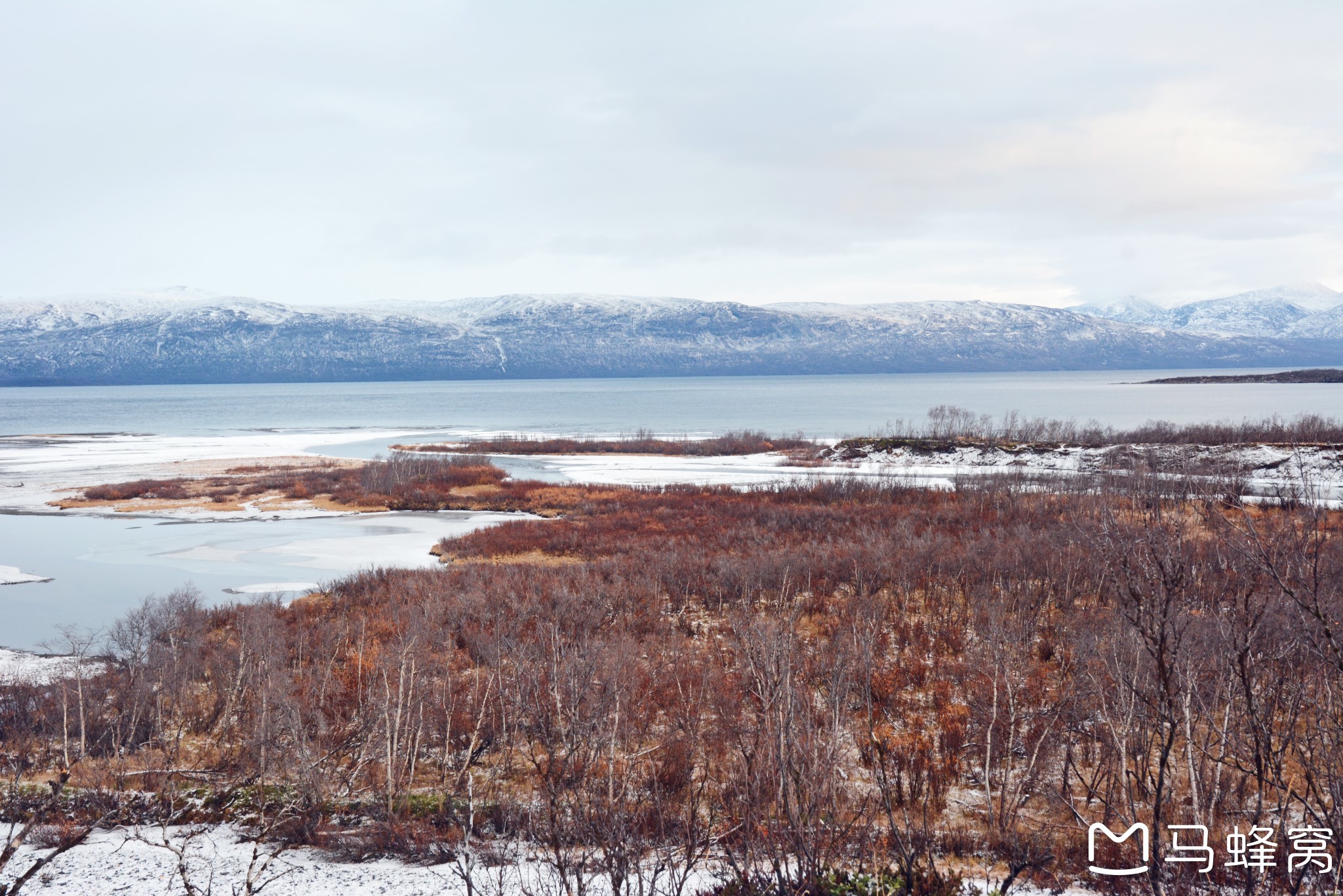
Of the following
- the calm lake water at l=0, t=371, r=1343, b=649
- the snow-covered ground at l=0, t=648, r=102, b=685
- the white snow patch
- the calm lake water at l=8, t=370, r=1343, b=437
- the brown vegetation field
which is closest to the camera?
the brown vegetation field

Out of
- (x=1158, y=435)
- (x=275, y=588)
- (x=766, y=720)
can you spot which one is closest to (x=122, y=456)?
(x=275, y=588)

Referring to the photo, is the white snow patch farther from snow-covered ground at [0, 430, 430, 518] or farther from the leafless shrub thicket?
the leafless shrub thicket

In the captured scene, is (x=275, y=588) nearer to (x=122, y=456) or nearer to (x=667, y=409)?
(x=122, y=456)

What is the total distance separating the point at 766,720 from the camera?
5.59 metres

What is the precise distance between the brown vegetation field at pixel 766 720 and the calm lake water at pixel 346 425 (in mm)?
6076

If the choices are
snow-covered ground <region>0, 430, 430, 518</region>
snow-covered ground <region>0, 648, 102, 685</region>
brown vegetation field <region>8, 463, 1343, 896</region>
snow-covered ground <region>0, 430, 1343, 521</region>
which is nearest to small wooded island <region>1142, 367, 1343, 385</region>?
snow-covered ground <region>0, 430, 1343, 521</region>

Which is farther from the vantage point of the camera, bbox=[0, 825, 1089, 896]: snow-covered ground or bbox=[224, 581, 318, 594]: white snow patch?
bbox=[224, 581, 318, 594]: white snow patch

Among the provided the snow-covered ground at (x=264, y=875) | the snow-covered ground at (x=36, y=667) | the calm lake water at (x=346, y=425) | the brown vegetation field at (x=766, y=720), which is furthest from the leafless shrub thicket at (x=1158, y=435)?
the snow-covered ground at (x=36, y=667)

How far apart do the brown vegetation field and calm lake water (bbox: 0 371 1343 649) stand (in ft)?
19.9

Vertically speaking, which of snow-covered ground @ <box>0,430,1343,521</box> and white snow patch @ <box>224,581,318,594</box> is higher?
snow-covered ground @ <box>0,430,1343,521</box>

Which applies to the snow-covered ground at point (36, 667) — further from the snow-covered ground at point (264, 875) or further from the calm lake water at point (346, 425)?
the snow-covered ground at point (264, 875)

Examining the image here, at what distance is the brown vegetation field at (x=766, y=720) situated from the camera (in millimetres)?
5480

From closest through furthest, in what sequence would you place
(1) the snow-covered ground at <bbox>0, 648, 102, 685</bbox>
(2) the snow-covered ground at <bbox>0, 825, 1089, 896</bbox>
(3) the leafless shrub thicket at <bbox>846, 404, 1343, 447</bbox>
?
1. (2) the snow-covered ground at <bbox>0, 825, 1089, 896</bbox>
2. (1) the snow-covered ground at <bbox>0, 648, 102, 685</bbox>
3. (3) the leafless shrub thicket at <bbox>846, 404, 1343, 447</bbox>

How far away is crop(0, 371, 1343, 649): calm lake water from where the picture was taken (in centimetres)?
1970
